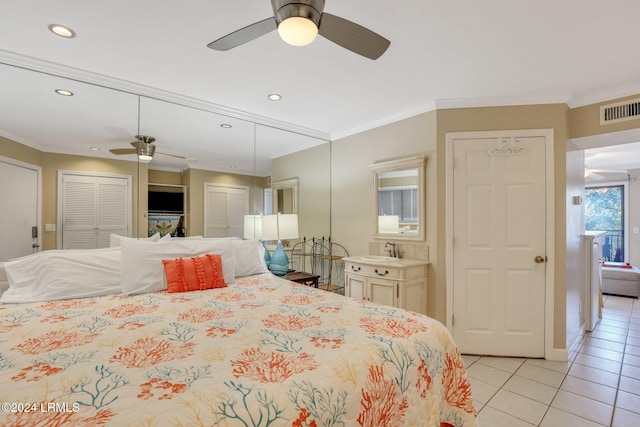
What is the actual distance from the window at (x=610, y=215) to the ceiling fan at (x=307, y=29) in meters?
7.54

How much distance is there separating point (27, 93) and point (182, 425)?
278cm

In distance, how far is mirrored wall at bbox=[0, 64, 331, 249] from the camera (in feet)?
7.50

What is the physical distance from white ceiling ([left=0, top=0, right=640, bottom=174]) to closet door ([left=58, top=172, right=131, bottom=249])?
0.29m

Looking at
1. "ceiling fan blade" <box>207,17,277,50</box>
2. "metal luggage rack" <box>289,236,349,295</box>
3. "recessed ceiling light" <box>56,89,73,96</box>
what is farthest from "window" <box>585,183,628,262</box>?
"recessed ceiling light" <box>56,89,73,96</box>

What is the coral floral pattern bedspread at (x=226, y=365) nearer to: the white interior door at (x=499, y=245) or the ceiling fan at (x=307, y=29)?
the ceiling fan at (x=307, y=29)

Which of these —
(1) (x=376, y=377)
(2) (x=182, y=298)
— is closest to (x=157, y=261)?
(2) (x=182, y=298)

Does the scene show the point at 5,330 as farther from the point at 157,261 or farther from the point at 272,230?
the point at 272,230

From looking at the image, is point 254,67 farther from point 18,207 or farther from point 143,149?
point 18,207

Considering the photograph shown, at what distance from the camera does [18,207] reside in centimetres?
221

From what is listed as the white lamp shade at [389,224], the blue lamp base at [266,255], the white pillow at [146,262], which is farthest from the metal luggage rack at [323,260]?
the white pillow at [146,262]

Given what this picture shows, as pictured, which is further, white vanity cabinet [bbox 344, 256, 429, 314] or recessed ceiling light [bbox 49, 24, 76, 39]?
white vanity cabinet [bbox 344, 256, 429, 314]

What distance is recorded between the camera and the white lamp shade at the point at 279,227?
11.1ft

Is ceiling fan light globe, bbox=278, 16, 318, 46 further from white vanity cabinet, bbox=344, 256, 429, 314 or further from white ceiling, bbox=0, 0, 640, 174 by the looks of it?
white vanity cabinet, bbox=344, 256, 429, 314

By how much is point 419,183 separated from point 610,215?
6.14 m
